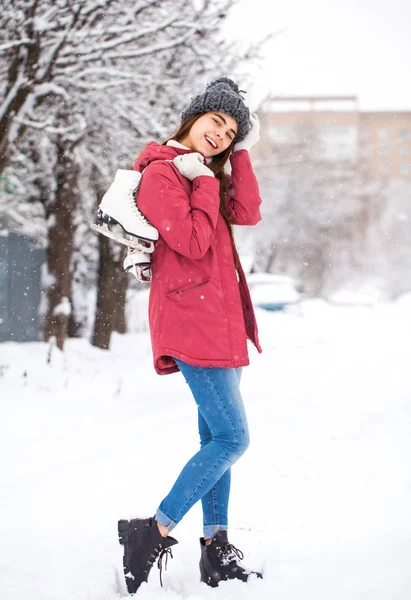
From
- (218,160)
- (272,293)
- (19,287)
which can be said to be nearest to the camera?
(218,160)

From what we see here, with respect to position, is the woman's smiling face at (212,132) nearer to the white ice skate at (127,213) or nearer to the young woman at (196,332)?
the young woman at (196,332)

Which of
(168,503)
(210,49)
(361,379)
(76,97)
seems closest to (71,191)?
(76,97)

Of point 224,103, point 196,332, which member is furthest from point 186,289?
point 224,103

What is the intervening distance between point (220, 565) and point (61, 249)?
804 centimetres

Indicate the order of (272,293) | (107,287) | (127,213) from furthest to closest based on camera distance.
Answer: (272,293) < (107,287) < (127,213)

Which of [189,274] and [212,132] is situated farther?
[212,132]

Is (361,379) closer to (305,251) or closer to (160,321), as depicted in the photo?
(160,321)

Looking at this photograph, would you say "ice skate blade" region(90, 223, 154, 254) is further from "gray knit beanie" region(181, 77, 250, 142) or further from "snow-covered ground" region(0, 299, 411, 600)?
"snow-covered ground" region(0, 299, 411, 600)

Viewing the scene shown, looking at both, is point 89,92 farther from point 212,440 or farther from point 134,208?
point 212,440

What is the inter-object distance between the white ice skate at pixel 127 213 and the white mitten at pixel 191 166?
0.56ft

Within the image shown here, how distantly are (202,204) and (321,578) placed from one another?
1555 millimetres

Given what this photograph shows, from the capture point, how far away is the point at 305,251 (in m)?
32.4

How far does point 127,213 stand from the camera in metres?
2.36

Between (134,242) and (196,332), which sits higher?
(134,242)
